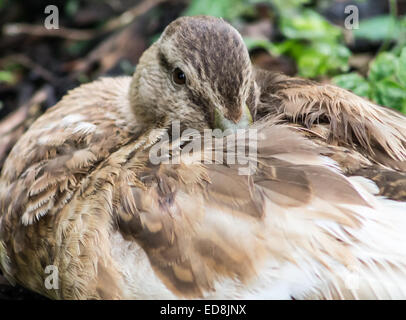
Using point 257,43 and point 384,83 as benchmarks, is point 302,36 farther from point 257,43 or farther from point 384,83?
point 384,83

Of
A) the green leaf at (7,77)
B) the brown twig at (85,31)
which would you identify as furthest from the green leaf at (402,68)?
the green leaf at (7,77)

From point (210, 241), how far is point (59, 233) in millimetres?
651

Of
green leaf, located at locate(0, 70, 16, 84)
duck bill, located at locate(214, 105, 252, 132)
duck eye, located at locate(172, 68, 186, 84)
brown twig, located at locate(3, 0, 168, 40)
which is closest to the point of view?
duck bill, located at locate(214, 105, 252, 132)

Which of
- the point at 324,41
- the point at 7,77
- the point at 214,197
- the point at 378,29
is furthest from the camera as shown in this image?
the point at 7,77

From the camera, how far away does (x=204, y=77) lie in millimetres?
2211

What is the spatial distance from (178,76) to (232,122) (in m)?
0.34

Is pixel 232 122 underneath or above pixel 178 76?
underneath

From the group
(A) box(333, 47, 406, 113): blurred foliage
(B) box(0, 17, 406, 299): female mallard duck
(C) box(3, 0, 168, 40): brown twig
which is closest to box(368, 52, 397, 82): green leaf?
(A) box(333, 47, 406, 113): blurred foliage

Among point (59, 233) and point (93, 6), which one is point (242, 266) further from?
point (93, 6)

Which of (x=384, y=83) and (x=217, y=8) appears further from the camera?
(x=217, y=8)

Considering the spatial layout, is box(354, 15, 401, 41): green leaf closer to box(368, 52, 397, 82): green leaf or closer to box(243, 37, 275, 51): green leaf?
box(243, 37, 275, 51): green leaf

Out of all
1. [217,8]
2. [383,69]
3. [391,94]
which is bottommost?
[391,94]

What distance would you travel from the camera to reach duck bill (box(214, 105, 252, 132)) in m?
2.19

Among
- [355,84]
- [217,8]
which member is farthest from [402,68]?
[217,8]
